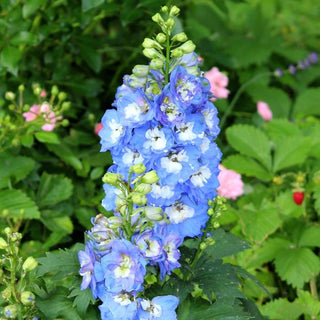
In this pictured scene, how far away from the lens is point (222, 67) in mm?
3637

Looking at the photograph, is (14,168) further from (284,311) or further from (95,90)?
(284,311)

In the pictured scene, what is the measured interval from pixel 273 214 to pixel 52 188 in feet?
2.92

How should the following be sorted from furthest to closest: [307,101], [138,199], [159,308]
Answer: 1. [307,101]
2. [159,308]
3. [138,199]

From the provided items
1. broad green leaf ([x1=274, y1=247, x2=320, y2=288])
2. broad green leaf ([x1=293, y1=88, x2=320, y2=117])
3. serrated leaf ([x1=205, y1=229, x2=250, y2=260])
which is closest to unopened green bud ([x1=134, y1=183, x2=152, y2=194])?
serrated leaf ([x1=205, y1=229, x2=250, y2=260])

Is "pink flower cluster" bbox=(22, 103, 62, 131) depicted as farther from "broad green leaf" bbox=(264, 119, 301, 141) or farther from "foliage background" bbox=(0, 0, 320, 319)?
"broad green leaf" bbox=(264, 119, 301, 141)

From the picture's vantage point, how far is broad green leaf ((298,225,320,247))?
227cm

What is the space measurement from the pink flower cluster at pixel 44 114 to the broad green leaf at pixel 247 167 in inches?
30.8

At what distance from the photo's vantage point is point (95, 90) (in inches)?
116

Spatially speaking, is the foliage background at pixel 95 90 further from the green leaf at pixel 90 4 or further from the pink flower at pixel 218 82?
the pink flower at pixel 218 82

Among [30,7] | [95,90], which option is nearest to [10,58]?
[30,7]

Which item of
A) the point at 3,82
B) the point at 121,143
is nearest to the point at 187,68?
the point at 121,143

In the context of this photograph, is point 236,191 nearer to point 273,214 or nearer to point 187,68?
point 273,214

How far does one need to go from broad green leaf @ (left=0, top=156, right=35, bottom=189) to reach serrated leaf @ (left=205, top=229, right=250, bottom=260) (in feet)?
3.06

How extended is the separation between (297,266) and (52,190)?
1003 millimetres
